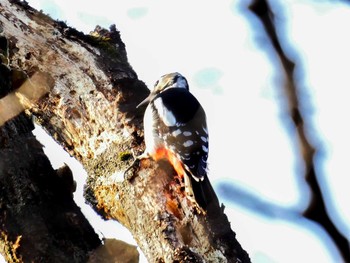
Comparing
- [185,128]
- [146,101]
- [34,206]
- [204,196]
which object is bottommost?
[204,196]

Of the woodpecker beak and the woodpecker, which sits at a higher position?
the woodpecker beak

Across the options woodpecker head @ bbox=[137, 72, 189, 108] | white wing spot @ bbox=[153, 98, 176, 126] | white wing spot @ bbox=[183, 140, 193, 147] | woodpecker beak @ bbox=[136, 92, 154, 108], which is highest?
woodpecker head @ bbox=[137, 72, 189, 108]

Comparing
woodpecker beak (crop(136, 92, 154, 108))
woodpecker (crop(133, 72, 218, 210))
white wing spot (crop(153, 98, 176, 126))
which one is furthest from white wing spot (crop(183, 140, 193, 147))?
woodpecker beak (crop(136, 92, 154, 108))

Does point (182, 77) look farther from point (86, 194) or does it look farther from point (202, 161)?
point (86, 194)

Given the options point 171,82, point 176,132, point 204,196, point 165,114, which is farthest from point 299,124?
point 171,82

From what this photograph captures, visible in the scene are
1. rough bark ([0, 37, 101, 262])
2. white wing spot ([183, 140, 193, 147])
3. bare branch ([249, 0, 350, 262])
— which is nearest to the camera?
bare branch ([249, 0, 350, 262])

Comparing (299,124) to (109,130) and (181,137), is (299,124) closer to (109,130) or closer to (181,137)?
(109,130)

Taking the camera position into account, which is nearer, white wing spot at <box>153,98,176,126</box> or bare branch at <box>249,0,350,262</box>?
bare branch at <box>249,0,350,262</box>

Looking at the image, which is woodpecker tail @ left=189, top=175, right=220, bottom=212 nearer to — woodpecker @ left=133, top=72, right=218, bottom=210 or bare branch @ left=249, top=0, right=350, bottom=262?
woodpecker @ left=133, top=72, right=218, bottom=210

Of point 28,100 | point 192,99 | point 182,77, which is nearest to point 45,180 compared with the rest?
point 28,100
